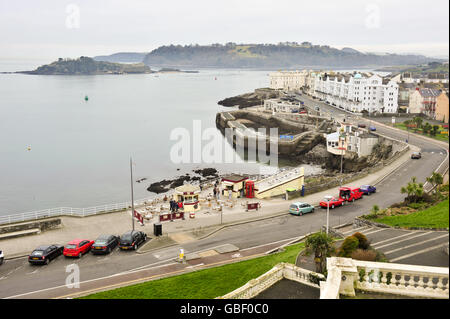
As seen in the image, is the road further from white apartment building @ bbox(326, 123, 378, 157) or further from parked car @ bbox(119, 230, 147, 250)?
white apartment building @ bbox(326, 123, 378, 157)

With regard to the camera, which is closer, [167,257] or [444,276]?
[444,276]

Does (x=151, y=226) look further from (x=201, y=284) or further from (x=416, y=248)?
(x=416, y=248)

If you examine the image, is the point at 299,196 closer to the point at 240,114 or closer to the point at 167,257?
the point at 167,257

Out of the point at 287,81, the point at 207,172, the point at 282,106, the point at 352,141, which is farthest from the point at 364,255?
the point at 287,81

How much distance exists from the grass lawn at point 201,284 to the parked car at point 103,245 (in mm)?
4980

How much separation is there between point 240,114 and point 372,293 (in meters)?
106

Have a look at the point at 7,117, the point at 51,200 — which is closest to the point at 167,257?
the point at 51,200

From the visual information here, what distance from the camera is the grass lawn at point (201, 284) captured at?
1565 centimetres

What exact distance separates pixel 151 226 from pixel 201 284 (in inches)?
421

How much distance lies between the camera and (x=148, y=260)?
68.1 ft

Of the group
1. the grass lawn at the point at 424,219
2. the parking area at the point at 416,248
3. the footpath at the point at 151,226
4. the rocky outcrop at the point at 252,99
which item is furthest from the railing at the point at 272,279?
the rocky outcrop at the point at 252,99

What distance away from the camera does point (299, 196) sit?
33.4 meters

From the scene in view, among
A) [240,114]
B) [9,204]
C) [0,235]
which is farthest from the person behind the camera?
[240,114]

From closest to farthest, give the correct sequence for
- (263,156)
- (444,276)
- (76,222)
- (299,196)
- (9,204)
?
(444,276) < (76,222) < (299,196) < (9,204) < (263,156)
